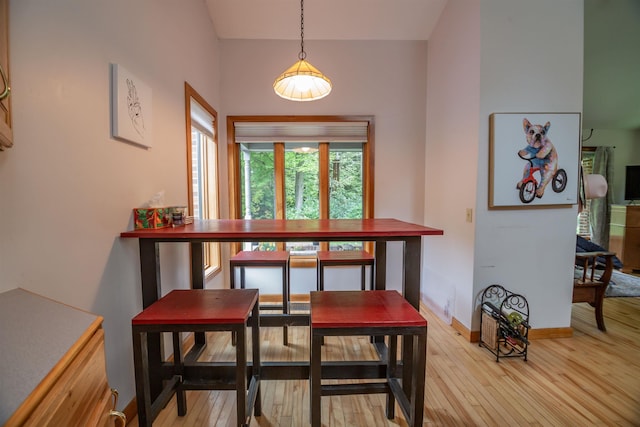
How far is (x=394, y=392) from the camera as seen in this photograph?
4.57 feet

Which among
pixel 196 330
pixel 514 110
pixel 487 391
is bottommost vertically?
pixel 487 391

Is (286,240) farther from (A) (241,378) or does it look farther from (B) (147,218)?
(B) (147,218)

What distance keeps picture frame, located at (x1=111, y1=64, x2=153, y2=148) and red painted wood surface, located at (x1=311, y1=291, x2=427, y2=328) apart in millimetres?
1362

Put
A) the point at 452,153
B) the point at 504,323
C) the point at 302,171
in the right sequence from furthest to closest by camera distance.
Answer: the point at 302,171, the point at 452,153, the point at 504,323

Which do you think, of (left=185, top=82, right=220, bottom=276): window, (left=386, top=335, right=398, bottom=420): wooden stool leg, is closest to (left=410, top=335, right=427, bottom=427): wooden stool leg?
(left=386, top=335, right=398, bottom=420): wooden stool leg

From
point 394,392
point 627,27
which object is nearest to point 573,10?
point 627,27

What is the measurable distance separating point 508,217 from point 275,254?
6.84 ft

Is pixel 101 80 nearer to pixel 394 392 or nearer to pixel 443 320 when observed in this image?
pixel 394 392

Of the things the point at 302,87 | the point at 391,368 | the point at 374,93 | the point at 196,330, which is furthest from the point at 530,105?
the point at 196,330

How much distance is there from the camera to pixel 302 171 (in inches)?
131

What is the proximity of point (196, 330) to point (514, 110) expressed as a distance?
2806mm

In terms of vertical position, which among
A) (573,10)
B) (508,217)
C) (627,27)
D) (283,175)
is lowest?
(508,217)

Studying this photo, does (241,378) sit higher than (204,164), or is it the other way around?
(204,164)

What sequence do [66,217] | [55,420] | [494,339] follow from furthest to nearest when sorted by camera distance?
[494,339] → [66,217] → [55,420]
